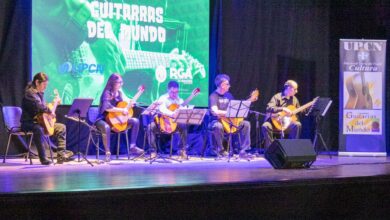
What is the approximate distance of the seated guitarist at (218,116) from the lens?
8.09 meters

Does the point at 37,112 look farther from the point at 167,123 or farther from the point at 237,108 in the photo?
the point at 237,108

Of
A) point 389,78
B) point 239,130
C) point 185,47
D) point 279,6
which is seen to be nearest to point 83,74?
point 185,47

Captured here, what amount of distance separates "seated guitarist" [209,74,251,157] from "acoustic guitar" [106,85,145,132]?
1296 millimetres

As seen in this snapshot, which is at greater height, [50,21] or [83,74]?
[50,21]

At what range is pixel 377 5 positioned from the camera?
9.87 meters

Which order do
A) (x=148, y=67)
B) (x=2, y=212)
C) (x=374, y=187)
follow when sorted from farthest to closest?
(x=148, y=67) → (x=374, y=187) → (x=2, y=212)

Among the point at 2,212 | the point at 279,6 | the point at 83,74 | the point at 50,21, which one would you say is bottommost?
the point at 2,212

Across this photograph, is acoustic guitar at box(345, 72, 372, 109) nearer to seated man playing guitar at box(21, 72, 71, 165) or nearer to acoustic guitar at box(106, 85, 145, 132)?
acoustic guitar at box(106, 85, 145, 132)

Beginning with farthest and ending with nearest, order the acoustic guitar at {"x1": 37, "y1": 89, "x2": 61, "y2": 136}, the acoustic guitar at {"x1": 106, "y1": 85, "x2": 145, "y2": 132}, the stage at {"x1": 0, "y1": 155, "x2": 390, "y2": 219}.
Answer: the acoustic guitar at {"x1": 106, "y1": 85, "x2": 145, "y2": 132}
the acoustic guitar at {"x1": 37, "y1": 89, "x2": 61, "y2": 136}
the stage at {"x1": 0, "y1": 155, "x2": 390, "y2": 219}

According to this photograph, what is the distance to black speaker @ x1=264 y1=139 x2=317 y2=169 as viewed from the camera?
540 centimetres

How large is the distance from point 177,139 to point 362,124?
3202 millimetres

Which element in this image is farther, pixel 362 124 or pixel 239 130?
pixel 362 124

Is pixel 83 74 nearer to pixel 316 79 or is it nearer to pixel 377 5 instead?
pixel 316 79

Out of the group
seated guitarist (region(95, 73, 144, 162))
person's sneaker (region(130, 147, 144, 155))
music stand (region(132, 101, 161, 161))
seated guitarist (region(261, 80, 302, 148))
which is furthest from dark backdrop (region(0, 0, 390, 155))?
seated guitarist (region(95, 73, 144, 162))
